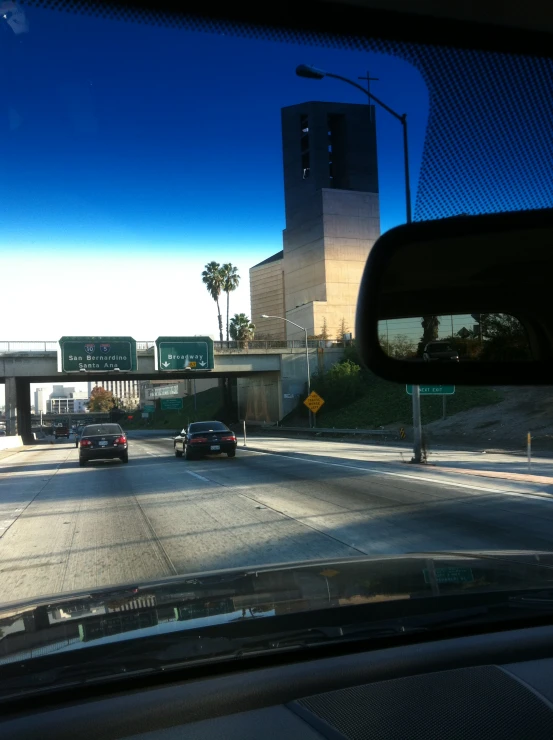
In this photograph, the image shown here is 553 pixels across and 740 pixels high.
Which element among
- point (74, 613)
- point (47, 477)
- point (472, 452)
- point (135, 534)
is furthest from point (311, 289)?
point (74, 613)

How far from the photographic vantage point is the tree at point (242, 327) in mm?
84625

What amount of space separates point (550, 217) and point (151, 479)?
17832 millimetres

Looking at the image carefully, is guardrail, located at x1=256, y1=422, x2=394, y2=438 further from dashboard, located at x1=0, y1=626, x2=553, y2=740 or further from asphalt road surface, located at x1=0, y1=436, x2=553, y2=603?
dashboard, located at x1=0, y1=626, x2=553, y2=740

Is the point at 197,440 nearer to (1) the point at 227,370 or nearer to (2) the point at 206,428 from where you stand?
(2) the point at 206,428

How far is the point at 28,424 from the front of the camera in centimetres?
7056

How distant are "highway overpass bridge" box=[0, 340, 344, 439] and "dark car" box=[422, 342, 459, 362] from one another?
162 feet

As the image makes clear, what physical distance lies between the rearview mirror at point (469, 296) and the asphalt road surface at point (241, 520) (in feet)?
13.3

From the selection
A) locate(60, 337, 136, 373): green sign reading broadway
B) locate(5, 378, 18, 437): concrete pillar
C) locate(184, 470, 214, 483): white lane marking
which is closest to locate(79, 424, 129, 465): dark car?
A: locate(184, 470, 214, 483): white lane marking

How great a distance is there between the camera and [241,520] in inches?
448

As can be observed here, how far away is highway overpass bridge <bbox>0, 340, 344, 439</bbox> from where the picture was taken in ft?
167

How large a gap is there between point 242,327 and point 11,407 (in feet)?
112

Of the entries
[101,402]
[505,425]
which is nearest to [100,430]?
[505,425]

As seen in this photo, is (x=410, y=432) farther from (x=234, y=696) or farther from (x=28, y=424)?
(x=28, y=424)

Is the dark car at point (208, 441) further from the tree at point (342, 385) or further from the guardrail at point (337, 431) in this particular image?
the tree at point (342, 385)
